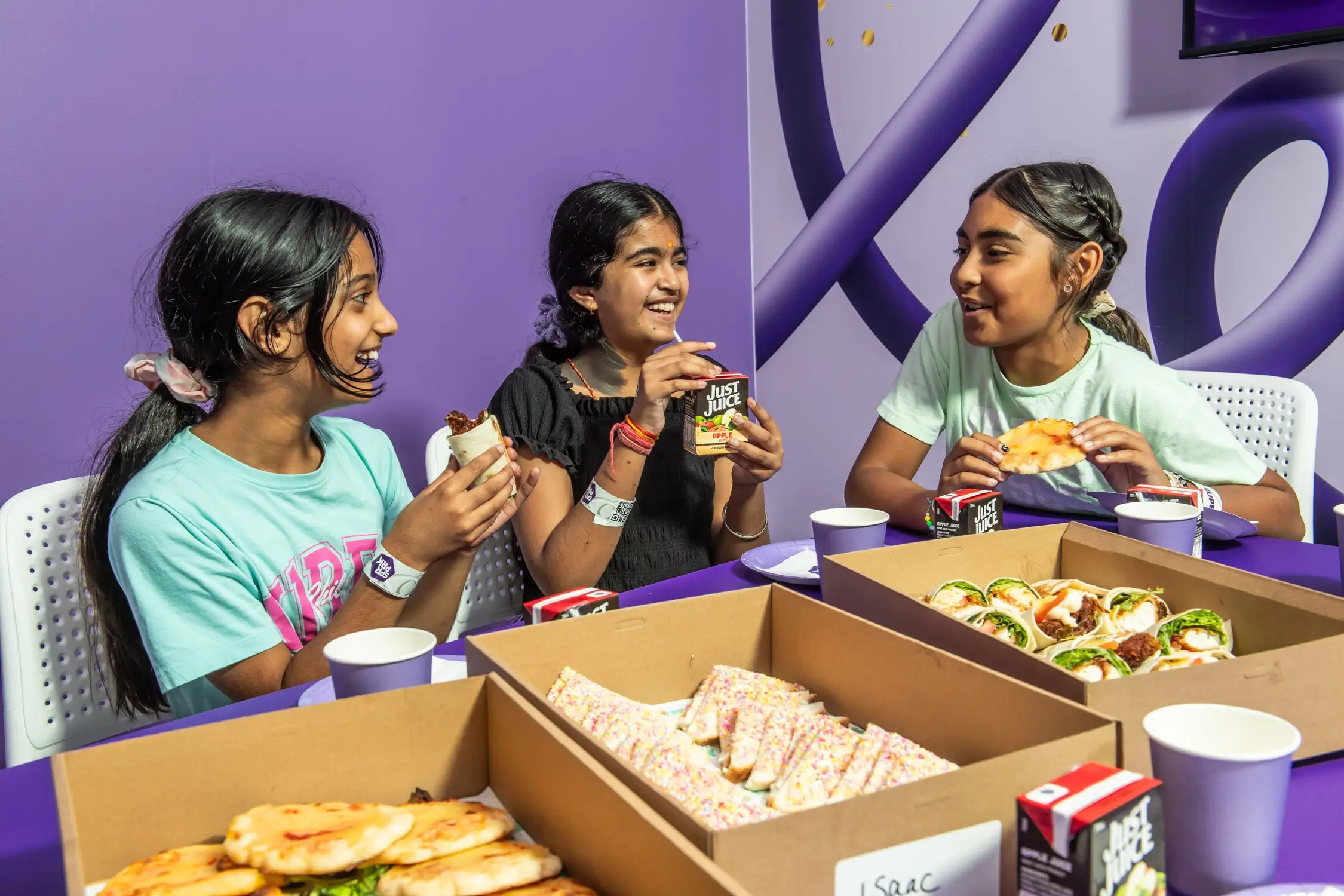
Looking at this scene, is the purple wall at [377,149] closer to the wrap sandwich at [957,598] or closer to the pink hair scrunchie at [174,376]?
the pink hair scrunchie at [174,376]

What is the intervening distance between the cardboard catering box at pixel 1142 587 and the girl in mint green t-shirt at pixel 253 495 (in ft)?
2.20

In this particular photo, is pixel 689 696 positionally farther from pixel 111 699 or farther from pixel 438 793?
pixel 111 699

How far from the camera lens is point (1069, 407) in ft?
7.82

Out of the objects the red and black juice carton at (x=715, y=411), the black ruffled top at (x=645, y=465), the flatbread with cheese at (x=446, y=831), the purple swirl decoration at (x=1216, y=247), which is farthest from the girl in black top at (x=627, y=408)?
the purple swirl decoration at (x=1216, y=247)

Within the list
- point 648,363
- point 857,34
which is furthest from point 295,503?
point 857,34

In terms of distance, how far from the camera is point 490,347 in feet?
10.4

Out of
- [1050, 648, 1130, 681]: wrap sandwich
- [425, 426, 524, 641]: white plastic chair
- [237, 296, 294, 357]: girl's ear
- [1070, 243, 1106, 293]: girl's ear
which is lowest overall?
[425, 426, 524, 641]: white plastic chair

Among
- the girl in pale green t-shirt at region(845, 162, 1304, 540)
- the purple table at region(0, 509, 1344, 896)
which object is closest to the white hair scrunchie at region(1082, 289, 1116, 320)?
the girl in pale green t-shirt at region(845, 162, 1304, 540)

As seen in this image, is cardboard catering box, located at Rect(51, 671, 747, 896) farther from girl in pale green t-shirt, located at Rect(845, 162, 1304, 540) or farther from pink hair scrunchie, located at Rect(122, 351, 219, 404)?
girl in pale green t-shirt, located at Rect(845, 162, 1304, 540)

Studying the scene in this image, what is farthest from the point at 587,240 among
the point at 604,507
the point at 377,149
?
the point at 377,149

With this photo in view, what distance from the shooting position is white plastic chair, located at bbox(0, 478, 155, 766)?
161cm

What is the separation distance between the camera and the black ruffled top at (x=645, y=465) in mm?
2283

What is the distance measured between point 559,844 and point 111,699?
118 cm

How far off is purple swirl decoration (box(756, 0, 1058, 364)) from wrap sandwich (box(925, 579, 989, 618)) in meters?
2.48
